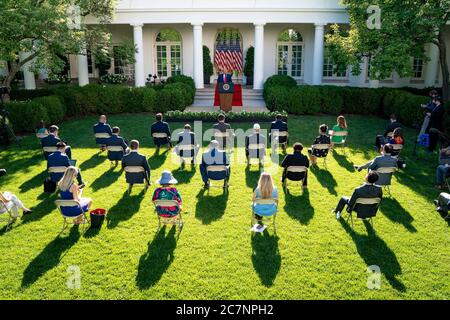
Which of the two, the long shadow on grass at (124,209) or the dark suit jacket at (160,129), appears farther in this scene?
the dark suit jacket at (160,129)

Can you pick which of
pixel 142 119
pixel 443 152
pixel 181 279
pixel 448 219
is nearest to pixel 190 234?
pixel 181 279

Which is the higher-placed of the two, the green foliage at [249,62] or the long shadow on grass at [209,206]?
the green foliage at [249,62]

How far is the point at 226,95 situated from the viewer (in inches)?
747

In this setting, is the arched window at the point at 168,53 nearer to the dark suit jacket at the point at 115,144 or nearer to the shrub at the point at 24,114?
the shrub at the point at 24,114

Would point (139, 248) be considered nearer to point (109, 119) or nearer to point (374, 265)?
point (374, 265)

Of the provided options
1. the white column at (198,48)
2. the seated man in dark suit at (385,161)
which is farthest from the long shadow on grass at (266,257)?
the white column at (198,48)

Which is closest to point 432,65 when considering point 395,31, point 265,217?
point 395,31

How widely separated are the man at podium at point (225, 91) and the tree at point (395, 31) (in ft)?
18.0

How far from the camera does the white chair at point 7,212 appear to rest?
8227 millimetres

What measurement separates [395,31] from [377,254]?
12.5 m

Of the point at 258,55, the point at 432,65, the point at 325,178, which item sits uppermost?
the point at 258,55

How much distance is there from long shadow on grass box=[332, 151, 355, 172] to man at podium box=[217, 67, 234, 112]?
270 inches

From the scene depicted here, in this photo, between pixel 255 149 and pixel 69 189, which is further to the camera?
pixel 255 149

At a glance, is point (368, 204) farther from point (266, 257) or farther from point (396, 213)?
point (266, 257)
